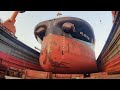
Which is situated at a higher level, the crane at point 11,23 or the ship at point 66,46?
the crane at point 11,23

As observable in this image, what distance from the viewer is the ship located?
494 cm

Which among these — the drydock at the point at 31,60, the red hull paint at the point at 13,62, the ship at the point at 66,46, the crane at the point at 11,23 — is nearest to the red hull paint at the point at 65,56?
the ship at the point at 66,46

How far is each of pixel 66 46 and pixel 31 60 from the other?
2307 mm

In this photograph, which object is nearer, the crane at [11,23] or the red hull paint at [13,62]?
the red hull paint at [13,62]

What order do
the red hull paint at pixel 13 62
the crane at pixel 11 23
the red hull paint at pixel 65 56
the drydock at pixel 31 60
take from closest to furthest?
the drydock at pixel 31 60, the red hull paint at pixel 65 56, the red hull paint at pixel 13 62, the crane at pixel 11 23

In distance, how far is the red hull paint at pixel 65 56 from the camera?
4.91m

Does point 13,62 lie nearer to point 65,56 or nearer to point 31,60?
point 31,60

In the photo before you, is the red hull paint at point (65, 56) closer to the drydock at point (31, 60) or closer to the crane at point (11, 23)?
the drydock at point (31, 60)
